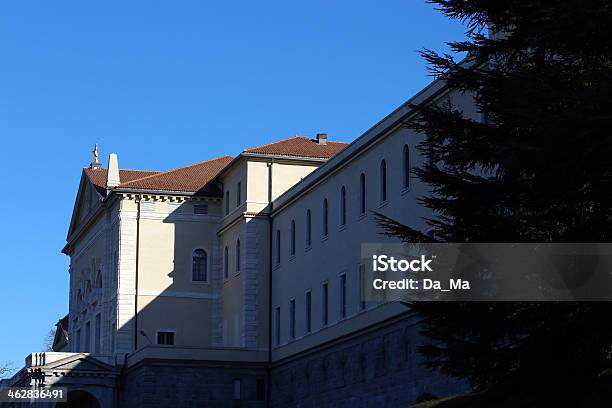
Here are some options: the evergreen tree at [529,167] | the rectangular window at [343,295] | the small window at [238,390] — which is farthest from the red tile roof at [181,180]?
the evergreen tree at [529,167]

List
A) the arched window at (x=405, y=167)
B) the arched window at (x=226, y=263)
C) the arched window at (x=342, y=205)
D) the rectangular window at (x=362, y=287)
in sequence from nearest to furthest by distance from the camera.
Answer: the arched window at (x=405, y=167), the rectangular window at (x=362, y=287), the arched window at (x=342, y=205), the arched window at (x=226, y=263)

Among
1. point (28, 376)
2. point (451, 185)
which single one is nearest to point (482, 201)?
point (451, 185)

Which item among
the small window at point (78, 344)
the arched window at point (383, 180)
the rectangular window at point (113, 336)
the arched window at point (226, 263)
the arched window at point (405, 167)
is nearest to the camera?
the arched window at point (405, 167)

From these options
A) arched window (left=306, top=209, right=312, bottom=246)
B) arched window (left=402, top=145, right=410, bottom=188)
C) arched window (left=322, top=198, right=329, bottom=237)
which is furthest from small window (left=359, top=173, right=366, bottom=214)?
arched window (left=306, top=209, right=312, bottom=246)

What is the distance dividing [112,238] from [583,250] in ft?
171

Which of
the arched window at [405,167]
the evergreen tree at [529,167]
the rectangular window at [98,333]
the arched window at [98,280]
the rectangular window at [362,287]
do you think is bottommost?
the evergreen tree at [529,167]

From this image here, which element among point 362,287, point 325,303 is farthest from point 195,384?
point 362,287

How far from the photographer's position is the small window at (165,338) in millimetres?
66250

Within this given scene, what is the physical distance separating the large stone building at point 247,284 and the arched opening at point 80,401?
0.68 ft

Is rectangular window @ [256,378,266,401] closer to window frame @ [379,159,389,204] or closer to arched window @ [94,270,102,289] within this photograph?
arched window @ [94,270,102,289]

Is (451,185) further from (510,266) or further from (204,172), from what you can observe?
(204,172)

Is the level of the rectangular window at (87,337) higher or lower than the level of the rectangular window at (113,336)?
higher

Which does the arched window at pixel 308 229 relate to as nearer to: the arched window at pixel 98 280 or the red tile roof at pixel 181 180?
the red tile roof at pixel 181 180

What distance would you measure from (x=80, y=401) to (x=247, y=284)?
15166 mm
